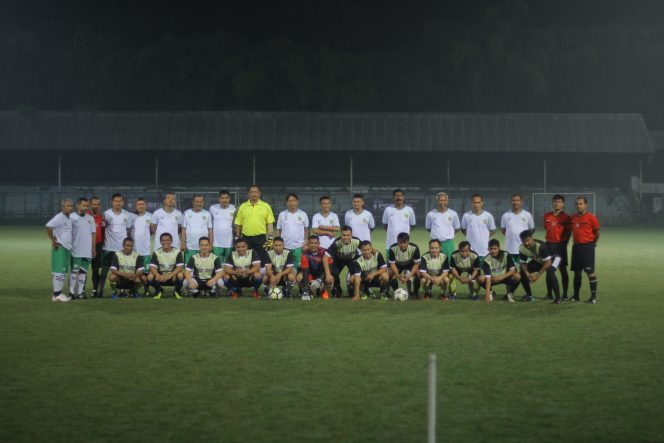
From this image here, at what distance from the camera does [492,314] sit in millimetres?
12203

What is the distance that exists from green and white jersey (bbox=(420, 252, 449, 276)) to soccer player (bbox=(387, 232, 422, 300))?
0.13 m

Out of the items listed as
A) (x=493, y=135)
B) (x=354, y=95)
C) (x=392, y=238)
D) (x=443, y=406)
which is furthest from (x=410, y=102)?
(x=443, y=406)

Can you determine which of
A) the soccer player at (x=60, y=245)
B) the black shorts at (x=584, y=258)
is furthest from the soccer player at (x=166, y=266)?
the black shorts at (x=584, y=258)

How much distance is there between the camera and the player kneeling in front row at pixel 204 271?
558 inches

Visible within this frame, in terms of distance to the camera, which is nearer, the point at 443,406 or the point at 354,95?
the point at 443,406

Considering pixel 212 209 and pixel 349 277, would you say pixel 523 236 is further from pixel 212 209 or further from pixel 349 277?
pixel 212 209

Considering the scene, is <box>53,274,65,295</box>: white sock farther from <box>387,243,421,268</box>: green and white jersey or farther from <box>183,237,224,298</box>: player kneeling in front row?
<box>387,243,421,268</box>: green and white jersey

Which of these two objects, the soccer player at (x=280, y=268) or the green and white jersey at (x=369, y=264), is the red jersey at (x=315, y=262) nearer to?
the soccer player at (x=280, y=268)

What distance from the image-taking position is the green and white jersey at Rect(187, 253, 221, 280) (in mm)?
14297

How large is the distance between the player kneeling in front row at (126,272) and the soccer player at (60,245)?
816mm

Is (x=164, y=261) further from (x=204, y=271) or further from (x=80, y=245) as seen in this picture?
(x=80, y=245)

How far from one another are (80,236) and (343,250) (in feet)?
14.6

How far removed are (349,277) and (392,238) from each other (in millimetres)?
1294

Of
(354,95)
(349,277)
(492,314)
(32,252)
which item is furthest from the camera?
(354,95)
